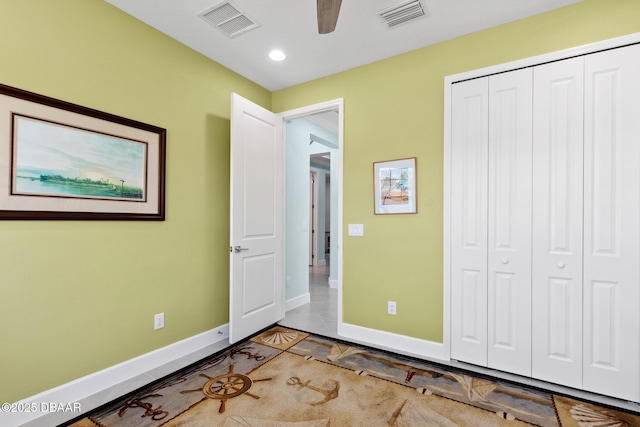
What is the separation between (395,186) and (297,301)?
2.23 m

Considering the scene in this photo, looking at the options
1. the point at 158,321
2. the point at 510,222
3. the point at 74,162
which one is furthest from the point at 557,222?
the point at 74,162

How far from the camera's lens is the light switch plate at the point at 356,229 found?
309 cm

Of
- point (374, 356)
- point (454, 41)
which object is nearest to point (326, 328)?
point (374, 356)

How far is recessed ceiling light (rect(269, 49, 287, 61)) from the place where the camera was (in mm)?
2838

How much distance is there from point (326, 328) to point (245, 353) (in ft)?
3.15

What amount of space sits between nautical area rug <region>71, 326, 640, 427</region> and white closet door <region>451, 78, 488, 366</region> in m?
0.30

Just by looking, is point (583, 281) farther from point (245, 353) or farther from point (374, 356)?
Answer: point (245, 353)

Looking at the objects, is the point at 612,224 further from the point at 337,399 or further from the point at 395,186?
the point at 337,399

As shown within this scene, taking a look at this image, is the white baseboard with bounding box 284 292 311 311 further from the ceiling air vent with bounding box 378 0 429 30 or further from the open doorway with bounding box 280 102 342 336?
the ceiling air vent with bounding box 378 0 429 30

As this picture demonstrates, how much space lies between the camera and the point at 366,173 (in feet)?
10.0

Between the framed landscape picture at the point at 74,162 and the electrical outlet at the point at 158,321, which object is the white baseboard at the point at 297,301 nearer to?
the electrical outlet at the point at 158,321

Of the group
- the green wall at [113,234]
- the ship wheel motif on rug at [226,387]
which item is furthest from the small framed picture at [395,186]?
the ship wheel motif on rug at [226,387]

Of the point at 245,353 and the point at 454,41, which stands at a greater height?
the point at 454,41

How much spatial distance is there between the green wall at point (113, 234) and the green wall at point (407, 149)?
52.0 inches
